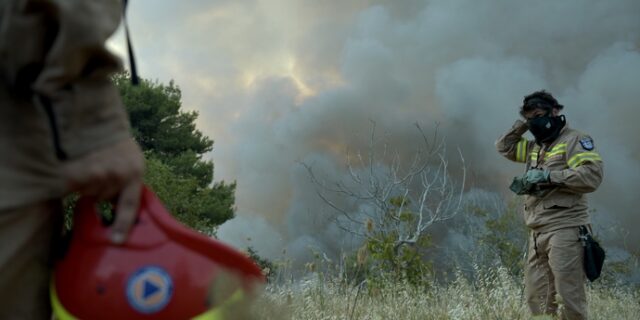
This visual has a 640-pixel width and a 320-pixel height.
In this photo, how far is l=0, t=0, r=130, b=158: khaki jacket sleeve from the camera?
1259mm

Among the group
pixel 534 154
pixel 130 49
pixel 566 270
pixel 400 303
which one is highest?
pixel 534 154

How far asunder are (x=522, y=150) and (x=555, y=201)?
90 cm

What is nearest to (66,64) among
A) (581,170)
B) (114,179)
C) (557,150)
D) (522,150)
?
(114,179)

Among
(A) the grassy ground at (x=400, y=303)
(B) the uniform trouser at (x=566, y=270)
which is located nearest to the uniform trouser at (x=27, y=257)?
(A) the grassy ground at (x=400, y=303)

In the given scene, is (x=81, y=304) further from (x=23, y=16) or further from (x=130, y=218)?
(x=23, y=16)

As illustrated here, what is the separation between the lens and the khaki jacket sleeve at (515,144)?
22.2 ft

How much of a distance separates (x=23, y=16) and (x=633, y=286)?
1121 centimetres

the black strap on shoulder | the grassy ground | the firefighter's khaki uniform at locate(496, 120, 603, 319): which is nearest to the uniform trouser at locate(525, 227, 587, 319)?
the firefighter's khaki uniform at locate(496, 120, 603, 319)

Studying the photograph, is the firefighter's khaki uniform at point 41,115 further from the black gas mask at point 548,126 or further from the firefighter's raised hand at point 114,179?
the black gas mask at point 548,126

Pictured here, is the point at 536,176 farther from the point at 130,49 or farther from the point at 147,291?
the point at 147,291

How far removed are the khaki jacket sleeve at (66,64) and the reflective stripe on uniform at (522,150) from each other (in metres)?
5.85

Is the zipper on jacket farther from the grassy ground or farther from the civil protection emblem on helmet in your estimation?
the grassy ground

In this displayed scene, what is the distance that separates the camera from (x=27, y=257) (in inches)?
52.3

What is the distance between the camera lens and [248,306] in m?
1.22
